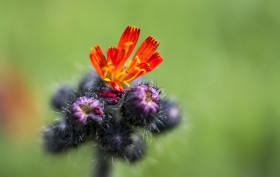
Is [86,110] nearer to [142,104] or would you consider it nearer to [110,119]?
[110,119]

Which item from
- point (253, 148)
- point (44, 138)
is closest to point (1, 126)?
point (44, 138)

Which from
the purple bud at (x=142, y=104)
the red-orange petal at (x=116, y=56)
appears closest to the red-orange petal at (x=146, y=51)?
the red-orange petal at (x=116, y=56)

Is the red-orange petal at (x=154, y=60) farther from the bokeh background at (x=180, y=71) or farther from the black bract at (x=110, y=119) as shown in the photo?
the bokeh background at (x=180, y=71)

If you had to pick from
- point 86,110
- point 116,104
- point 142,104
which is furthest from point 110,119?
point 142,104

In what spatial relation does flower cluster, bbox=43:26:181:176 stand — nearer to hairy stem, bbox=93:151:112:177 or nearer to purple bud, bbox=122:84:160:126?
purple bud, bbox=122:84:160:126

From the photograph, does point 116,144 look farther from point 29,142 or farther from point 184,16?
point 184,16

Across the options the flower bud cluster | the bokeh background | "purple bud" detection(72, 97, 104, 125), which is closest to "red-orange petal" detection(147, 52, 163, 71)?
the flower bud cluster
